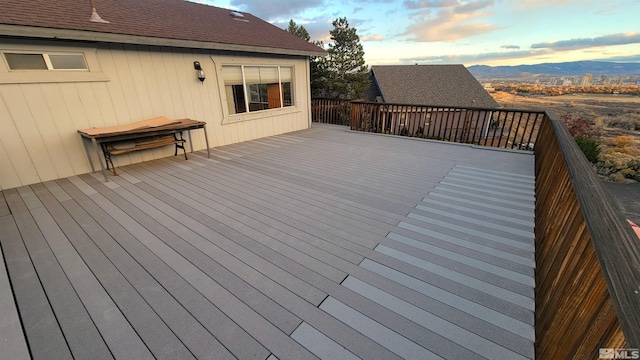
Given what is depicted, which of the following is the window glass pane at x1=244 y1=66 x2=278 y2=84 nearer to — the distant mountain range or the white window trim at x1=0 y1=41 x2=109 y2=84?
the white window trim at x1=0 y1=41 x2=109 y2=84

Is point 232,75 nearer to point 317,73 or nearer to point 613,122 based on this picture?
point 317,73

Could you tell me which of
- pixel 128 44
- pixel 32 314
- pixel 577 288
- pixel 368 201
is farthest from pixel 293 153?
pixel 577 288

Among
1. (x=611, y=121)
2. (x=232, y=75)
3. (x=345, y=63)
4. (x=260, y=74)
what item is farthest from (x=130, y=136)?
(x=611, y=121)

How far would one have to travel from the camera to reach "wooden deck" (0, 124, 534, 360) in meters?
1.42

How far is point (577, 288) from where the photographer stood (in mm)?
1028

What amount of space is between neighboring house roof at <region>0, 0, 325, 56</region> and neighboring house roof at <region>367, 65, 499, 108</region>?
1239 centimetres

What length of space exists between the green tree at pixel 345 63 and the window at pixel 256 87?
10.3 metres

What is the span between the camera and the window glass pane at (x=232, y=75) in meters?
5.67

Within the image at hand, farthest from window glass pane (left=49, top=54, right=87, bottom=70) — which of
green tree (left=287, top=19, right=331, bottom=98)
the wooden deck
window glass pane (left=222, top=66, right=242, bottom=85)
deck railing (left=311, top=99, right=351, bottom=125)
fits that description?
green tree (left=287, top=19, right=331, bottom=98)

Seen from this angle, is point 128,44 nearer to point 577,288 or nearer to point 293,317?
point 293,317

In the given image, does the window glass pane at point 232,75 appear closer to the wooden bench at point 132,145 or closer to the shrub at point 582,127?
the wooden bench at point 132,145

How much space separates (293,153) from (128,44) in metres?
3.35

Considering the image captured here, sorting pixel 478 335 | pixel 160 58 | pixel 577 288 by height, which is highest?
pixel 160 58

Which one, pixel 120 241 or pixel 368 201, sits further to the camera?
pixel 368 201
